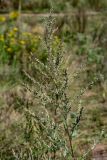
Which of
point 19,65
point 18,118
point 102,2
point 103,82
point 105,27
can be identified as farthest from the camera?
point 102,2

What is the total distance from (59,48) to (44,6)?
747cm

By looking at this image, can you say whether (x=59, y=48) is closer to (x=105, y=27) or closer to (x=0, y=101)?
(x=0, y=101)

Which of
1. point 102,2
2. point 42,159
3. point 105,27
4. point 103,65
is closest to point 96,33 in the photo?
point 105,27

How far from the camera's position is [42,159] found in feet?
10.1

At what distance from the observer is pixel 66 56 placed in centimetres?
627

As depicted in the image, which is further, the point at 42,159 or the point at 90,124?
the point at 90,124

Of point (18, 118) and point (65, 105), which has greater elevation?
point (65, 105)

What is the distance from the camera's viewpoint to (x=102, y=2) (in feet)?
31.7

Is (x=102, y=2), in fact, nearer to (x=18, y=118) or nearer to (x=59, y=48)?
(x=18, y=118)

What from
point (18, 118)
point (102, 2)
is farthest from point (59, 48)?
point (102, 2)

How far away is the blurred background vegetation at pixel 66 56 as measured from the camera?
4.48 meters

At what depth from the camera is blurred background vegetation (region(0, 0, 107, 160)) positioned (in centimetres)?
448

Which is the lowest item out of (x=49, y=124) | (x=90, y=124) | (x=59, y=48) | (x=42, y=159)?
(x=90, y=124)

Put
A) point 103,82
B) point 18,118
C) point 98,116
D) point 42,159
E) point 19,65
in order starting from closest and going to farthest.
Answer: point 42,159, point 18,118, point 98,116, point 103,82, point 19,65
